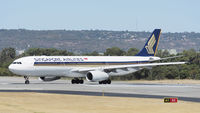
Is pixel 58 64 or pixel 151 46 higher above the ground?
pixel 151 46

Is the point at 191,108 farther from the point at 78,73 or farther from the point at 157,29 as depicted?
the point at 157,29

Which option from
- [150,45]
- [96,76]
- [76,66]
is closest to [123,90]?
[96,76]

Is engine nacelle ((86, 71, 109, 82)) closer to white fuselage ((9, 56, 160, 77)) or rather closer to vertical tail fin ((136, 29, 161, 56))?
white fuselage ((9, 56, 160, 77))

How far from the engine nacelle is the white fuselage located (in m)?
1.87

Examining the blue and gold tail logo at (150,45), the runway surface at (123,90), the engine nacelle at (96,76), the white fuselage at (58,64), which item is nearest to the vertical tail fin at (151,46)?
the blue and gold tail logo at (150,45)

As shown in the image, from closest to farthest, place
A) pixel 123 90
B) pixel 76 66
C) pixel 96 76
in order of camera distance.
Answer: pixel 123 90, pixel 96 76, pixel 76 66

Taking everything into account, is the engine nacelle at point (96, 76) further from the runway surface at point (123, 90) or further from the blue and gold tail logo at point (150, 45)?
the blue and gold tail logo at point (150, 45)

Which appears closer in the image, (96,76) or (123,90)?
(123,90)

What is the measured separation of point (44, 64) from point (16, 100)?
2613 cm

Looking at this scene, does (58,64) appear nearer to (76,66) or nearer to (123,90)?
(76,66)

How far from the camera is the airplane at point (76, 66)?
62.4 metres

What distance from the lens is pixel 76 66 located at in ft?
217

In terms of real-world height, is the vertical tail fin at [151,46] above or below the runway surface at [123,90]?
above

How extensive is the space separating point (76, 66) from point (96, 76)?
4146 mm
